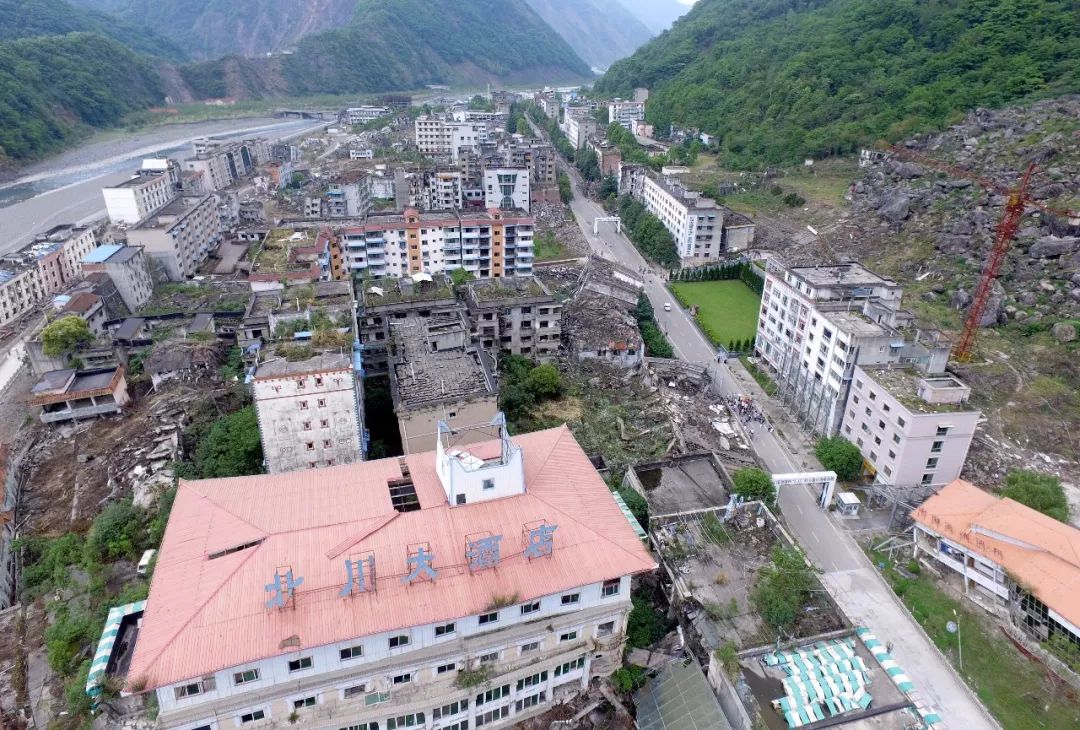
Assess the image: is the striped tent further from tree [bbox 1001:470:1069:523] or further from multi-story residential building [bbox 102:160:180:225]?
multi-story residential building [bbox 102:160:180:225]

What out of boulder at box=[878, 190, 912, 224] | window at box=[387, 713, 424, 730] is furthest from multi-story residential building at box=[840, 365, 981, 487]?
boulder at box=[878, 190, 912, 224]

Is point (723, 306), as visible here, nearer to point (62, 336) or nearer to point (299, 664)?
point (299, 664)

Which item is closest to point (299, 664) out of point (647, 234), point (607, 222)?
point (647, 234)

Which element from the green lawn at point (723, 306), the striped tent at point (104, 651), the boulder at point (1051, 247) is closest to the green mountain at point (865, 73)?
the boulder at point (1051, 247)

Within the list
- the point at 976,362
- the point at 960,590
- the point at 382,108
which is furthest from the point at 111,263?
the point at 382,108

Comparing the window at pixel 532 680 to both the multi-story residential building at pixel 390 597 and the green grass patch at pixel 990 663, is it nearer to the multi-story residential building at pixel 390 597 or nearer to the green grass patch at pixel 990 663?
the multi-story residential building at pixel 390 597

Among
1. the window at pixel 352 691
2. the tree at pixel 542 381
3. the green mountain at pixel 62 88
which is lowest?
the tree at pixel 542 381

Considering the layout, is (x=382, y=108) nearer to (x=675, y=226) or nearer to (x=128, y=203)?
(x=128, y=203)
